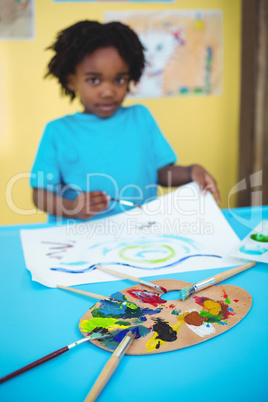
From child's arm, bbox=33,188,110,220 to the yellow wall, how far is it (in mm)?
861

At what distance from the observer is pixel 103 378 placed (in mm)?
298

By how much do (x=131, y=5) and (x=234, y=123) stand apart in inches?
29.8

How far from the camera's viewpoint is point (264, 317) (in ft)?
1.30

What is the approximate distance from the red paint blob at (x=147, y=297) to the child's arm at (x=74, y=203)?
0.29 metres

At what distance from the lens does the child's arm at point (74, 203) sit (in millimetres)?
729

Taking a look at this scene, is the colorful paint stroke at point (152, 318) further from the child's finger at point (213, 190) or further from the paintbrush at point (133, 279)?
the child's finger at point (213, 190)

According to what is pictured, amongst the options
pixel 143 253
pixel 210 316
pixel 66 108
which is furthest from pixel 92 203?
pixel 66 108

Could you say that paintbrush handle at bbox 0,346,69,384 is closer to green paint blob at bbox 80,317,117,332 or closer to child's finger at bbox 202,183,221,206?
green paint blob at bbox 80,317,117,332

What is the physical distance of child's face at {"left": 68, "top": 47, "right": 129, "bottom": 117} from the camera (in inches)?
35.3

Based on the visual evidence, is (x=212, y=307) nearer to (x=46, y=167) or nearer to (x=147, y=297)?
(x=147, y=297)

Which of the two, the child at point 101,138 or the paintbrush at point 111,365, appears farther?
the child at point 101,138

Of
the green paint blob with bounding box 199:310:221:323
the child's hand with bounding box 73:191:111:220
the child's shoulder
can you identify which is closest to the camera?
the green paint blob with bounding box 199:310:221:323

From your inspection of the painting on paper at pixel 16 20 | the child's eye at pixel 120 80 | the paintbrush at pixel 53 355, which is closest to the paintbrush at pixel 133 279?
the paintbrush at pixel 53 355

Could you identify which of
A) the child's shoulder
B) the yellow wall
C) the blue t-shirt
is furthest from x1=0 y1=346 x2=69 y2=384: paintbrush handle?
the yellow wall
